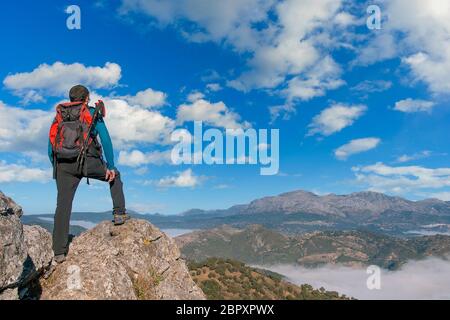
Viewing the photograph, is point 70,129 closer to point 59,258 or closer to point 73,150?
point 73,150

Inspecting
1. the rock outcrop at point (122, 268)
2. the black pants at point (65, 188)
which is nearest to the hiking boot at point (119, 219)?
the rock outcrop at point (122, 268)

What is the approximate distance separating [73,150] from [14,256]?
10.5ft

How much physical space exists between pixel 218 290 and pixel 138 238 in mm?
61064

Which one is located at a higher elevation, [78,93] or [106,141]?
[78,93]

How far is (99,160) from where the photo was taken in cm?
1099

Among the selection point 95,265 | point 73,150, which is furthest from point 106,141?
point 95,265

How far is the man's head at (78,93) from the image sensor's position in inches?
424

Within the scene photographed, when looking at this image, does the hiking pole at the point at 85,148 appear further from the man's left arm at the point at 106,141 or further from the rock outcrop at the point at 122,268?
the rock outcrop at the point at 122,268

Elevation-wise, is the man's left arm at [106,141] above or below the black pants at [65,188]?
above

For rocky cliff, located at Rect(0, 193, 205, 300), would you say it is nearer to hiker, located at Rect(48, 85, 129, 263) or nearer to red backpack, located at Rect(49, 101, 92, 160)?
hiker, located at Rect(48, 85, 129, 263)

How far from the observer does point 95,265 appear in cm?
1019

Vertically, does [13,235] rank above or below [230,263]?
above
